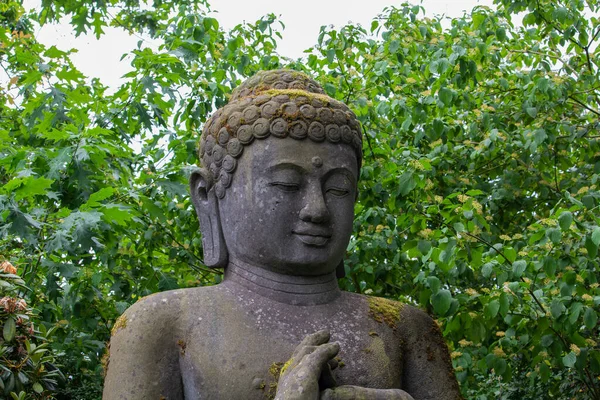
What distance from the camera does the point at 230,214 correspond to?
16.3ft

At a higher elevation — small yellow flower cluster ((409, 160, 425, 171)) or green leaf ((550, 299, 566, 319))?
small yellow flower cluster ((409, 160, 425, 171))

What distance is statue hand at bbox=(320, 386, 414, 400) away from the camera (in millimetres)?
4270

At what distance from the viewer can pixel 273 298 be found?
4.85 metres

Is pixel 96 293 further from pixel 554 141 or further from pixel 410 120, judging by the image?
pixel 554 141

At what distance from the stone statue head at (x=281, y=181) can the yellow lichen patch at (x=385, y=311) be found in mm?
279

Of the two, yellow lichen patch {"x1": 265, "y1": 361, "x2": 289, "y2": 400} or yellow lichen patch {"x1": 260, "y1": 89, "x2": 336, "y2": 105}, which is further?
yellow lichen patch {"x1": 260, "y1": 89, "x2": 336, "y2": 105}

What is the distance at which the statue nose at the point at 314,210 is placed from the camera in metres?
4.75

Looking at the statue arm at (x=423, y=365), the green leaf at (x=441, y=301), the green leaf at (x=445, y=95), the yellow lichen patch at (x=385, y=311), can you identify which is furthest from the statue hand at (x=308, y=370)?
the green leaf at (x=445, y=95)

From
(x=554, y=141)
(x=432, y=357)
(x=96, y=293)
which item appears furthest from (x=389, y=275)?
(x=432, y=357)

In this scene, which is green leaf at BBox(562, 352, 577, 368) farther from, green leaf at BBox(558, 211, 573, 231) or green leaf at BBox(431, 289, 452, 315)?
green leaf at BBox(558, 211, 573, 231)

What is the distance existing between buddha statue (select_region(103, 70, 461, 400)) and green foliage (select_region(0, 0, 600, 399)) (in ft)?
4.86

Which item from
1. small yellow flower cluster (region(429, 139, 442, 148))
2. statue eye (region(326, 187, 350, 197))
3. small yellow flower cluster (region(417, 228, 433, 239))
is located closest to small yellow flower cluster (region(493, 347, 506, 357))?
small yellow flower cluster (region(417, 228, 433, 239))

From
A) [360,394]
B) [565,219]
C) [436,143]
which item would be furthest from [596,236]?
[436,143]

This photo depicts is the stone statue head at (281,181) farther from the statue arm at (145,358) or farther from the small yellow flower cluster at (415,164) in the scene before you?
the small yellow flower cluster at (415,164)
